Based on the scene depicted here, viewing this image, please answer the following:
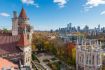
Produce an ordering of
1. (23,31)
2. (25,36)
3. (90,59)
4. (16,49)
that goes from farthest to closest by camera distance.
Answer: (23,31) < (90,59) < (25,36) < (16,49)

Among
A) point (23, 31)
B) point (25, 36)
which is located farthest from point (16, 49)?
point (23, 31)

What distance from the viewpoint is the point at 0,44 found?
31109 mm

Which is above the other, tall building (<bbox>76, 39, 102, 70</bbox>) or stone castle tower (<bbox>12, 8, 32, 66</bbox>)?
stone castle tower (<bbox>12, 8, 32, 66</bbox>)

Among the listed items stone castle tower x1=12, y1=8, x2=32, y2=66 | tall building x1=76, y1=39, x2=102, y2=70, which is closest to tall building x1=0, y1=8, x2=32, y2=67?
stone castle tower x1=12, y1=8, x2=32, y2=66

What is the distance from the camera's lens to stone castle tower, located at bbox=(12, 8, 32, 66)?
31781 millimetres

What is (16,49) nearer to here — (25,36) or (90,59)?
(25,36)

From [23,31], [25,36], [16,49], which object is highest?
[23,31]

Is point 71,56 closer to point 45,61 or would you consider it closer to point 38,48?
point 45,61

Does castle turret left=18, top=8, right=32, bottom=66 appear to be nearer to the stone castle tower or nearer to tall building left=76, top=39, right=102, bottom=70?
the stone castle tower

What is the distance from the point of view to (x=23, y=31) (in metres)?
40.4

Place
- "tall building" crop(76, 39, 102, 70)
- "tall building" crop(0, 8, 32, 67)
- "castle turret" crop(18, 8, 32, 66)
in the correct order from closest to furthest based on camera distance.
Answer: "tall building" crop(0, 8, 32, 67) < "castle turret" crop(18, 8, 32, 66) < "tall building" crop(76, 39, 102, 70)

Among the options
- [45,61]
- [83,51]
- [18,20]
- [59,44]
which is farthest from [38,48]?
[83,51]

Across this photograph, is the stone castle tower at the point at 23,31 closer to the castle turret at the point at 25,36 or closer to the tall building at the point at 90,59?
the castle turret at the point at 25,36

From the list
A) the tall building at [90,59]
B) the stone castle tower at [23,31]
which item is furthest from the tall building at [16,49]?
the tall building at [90,59]
